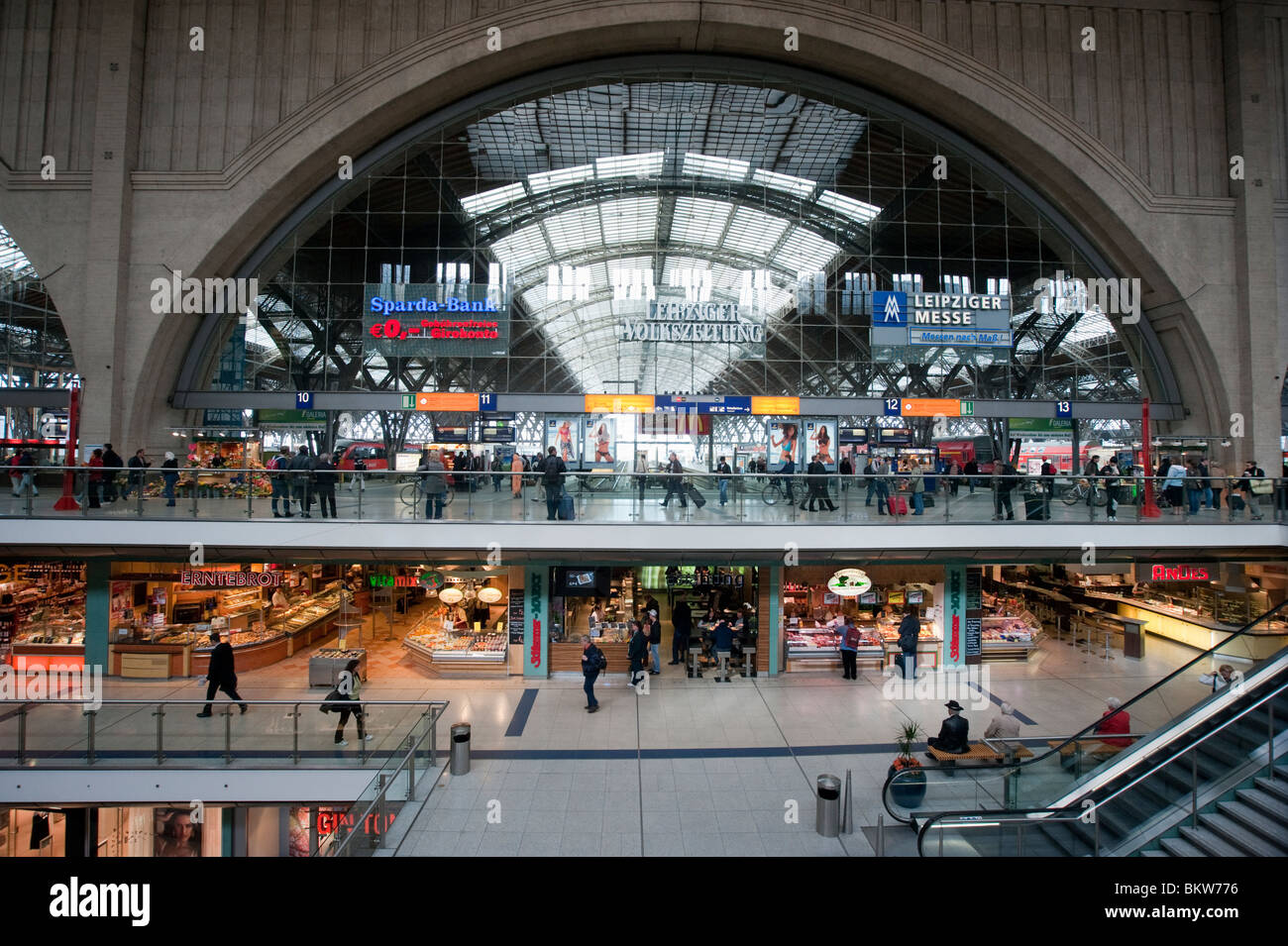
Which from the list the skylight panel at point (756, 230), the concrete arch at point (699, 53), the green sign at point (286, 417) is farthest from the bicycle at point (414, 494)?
the skylight panel at point (756, 230)

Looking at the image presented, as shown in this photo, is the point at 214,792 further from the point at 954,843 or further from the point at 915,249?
the point at 915,249

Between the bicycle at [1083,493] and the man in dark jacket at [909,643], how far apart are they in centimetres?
377

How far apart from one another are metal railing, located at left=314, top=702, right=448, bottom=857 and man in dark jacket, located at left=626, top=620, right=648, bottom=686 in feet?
12.6

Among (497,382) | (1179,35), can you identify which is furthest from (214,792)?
(1179,35)

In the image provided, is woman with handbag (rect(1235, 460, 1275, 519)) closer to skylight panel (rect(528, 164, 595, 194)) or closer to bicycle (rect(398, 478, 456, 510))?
bicycle (rect(398, 478, 456, 510))

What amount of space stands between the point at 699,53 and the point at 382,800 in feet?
70.1

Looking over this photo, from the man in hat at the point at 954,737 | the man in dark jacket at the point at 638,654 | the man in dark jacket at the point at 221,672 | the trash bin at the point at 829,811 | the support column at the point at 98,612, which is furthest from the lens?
the support column at the point at 98,612

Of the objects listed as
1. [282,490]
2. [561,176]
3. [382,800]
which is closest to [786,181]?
[561,176]

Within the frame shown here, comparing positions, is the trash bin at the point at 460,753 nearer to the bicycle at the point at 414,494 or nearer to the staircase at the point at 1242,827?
the bicycle at the point at 414,494

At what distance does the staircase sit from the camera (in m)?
5.45

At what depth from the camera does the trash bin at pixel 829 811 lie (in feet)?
25.2

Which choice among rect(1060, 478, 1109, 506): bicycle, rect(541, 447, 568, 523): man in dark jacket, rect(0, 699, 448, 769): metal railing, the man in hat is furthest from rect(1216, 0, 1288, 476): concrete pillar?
rect(0, 699, 448, 769): metal railing

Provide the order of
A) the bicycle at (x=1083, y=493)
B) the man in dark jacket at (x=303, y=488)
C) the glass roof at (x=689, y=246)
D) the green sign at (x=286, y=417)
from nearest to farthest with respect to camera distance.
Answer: the man in dark jacket at (x=303, y=488)
the bicycle at (x=1083, y=493)
the green sign at (x=286, y=417)
the glass roof at (x=689, y=246)

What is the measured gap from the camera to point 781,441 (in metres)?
22.7
